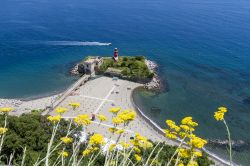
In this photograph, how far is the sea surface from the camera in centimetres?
4775

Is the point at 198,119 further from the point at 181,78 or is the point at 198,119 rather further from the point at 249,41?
the point at 249,41

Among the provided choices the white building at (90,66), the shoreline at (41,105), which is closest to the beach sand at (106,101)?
the shoreline at (41,105)

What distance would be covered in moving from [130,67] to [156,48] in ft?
59.2

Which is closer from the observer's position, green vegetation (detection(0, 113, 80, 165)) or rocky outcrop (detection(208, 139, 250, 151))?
green vegetation (detection(0, 113, 80, 165))

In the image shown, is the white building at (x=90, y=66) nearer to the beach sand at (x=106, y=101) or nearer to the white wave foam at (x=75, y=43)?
the beach sand at (x=106, y=101)

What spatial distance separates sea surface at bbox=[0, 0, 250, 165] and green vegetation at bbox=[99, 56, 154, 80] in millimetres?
3905

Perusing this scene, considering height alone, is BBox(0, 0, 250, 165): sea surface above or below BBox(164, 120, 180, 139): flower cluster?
below

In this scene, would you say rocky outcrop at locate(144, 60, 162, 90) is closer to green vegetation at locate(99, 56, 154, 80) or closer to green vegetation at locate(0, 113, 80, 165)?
green vegetation at locate(99, 56, 154, 80)

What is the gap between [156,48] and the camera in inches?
2844

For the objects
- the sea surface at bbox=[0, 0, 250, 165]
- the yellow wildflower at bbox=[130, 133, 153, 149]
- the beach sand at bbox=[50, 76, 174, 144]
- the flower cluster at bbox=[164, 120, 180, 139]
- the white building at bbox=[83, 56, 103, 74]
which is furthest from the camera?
the white building at bbox=[83, 56, 103, 74]

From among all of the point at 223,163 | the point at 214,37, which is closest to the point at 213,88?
the point at 223,163

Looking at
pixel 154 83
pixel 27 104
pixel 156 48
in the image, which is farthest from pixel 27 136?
pixel 156 48

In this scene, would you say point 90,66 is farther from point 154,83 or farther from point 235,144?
point 235,144

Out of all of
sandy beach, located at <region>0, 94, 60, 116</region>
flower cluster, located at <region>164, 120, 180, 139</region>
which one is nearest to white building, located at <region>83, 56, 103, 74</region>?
sandy beach, located at <region>0, 94, 60, 116</region>
